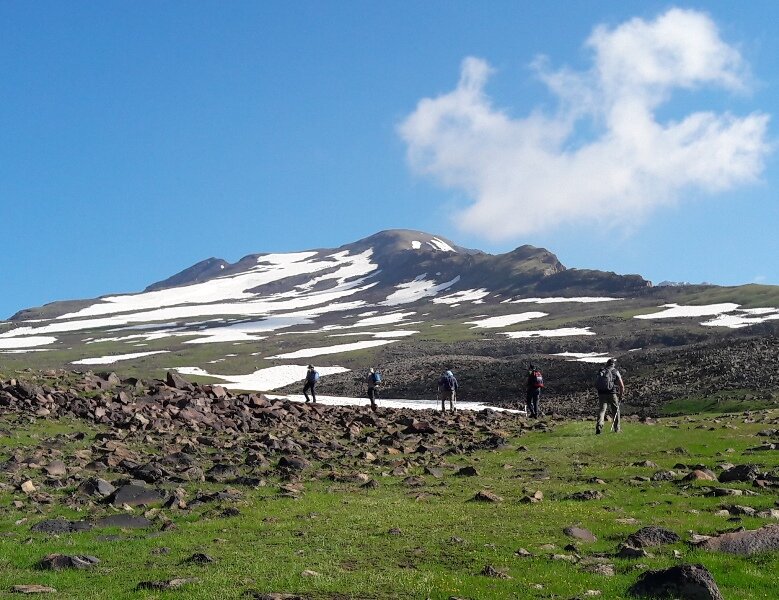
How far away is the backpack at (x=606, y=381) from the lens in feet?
109

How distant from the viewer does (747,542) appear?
1386cm

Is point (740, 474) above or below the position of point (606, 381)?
→ below

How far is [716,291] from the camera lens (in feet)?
641

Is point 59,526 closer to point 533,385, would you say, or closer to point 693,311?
point 533,385

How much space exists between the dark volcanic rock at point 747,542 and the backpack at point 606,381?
19000 millimetres

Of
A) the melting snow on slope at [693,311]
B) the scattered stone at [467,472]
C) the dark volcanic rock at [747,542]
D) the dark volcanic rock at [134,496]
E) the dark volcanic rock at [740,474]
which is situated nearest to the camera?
the dark volcanic rock at [747,542]

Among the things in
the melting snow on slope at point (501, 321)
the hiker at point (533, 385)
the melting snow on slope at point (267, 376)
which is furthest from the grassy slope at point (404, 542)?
the melting snow on slope at point (501, 321)

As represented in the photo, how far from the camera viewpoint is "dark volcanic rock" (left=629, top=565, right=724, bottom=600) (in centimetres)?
1097

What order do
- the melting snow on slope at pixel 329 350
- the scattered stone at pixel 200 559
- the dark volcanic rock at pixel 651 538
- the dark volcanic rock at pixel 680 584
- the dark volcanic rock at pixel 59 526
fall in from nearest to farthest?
the dark volcanic rock at pixel 680 584 < the dark volcanic rock at pixel 651 538 < the scattered stone at pixel 200 559 < the dark volcanic rock at pixel 59 526 < the melting snow on slope at pixel 329 350

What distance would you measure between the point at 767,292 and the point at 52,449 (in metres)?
184

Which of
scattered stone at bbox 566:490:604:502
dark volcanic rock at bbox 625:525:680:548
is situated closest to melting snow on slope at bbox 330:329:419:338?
scattered stone at bbox 566:490:604:502

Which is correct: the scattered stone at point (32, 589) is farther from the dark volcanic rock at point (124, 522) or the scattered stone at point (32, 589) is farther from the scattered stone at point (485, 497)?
the scattered stone at point (485, 497)

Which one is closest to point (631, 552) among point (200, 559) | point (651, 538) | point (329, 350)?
point (651, 538)

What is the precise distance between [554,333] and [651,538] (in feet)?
459
